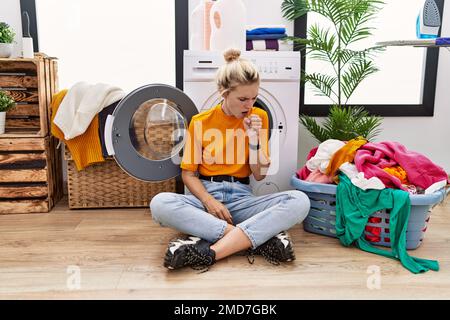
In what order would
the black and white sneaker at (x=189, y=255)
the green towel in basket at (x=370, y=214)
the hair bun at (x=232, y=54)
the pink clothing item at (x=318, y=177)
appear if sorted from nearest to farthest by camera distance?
the black and white sneaker at (x=189, y=255)
the green towel in basket at (x=370, y=214)
the hair bun at (x=232, y=54)
the pink clothing item at (x=318, y=177)

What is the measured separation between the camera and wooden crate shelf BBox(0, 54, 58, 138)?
2221mm

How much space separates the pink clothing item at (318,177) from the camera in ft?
5.87

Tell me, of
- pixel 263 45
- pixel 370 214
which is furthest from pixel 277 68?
pixel 370 214

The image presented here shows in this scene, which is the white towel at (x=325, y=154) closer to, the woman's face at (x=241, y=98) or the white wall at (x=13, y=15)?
the woman's face at (x=241, y=98)

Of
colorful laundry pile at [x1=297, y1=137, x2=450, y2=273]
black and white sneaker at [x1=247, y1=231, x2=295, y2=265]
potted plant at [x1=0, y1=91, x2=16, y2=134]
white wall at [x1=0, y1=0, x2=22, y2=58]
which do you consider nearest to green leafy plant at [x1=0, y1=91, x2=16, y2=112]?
potted plant at [x1=0, y1=91, x2=16, y2=134]

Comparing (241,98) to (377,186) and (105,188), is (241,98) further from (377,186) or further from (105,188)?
(105,188)

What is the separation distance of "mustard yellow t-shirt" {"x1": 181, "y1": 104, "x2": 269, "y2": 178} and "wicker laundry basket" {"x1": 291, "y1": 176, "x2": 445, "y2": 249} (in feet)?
1.00

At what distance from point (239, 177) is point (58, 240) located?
2.60 ft

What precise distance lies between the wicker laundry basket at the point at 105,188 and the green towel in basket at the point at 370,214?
3.38ft

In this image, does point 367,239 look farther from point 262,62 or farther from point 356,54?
point 356,54

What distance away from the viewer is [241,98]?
62.1 inches

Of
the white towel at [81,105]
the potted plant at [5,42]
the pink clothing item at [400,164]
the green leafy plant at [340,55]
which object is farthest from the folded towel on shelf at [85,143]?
the pink clothing item at [400,164]

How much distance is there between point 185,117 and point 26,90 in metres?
1.06
